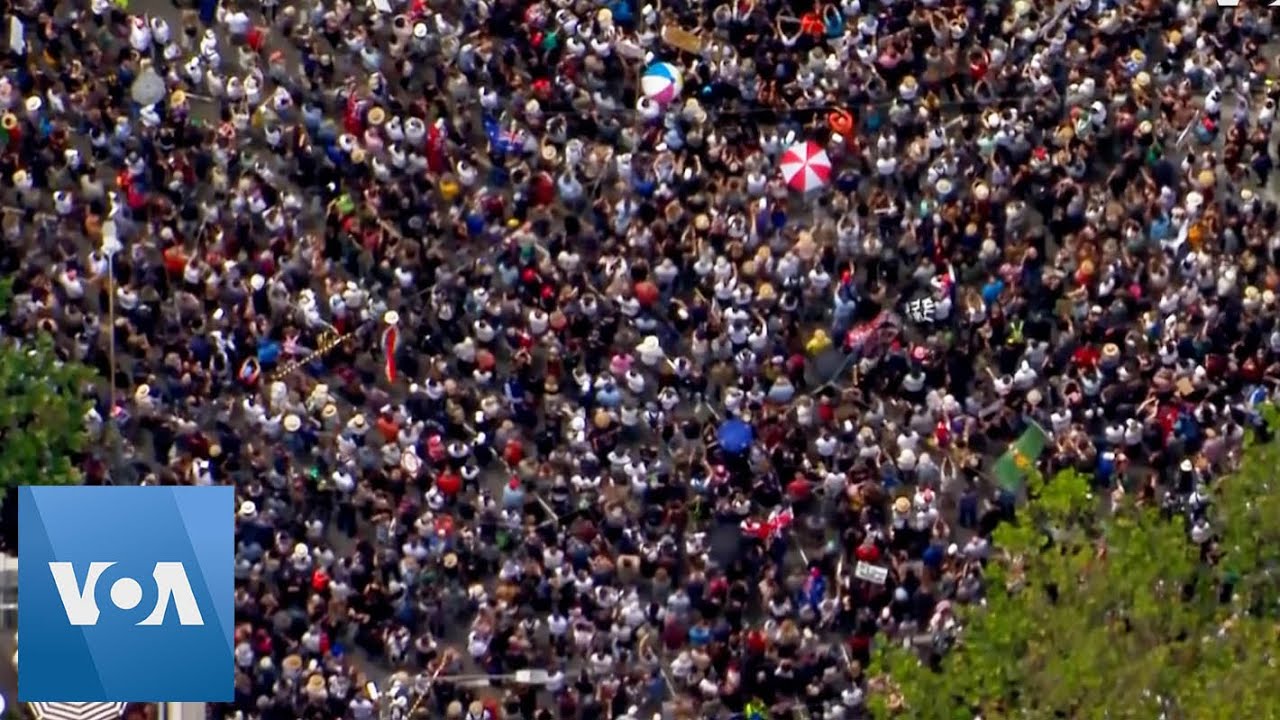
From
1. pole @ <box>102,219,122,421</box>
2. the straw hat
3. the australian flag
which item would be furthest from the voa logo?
the australian flag

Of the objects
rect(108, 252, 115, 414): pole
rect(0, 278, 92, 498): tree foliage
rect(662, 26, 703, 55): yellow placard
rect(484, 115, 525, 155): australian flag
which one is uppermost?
rect(662, 26, 703, 55): yellow placard

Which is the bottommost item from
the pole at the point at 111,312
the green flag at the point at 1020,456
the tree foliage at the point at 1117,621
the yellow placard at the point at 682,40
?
the tree foliage at the point at 1117,621

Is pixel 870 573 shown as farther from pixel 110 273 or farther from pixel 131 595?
pixel 110 273

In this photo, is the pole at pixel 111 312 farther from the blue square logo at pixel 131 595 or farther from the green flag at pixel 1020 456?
the green flag at pixel 1020 456

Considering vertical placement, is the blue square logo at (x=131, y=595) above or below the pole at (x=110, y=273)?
below

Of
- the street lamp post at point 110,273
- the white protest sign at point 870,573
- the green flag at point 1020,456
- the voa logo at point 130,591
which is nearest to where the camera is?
the voa logo at point 130,591

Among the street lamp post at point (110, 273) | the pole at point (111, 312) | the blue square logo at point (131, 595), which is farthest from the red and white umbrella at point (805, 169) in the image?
the blue square logo at point (131, 595)

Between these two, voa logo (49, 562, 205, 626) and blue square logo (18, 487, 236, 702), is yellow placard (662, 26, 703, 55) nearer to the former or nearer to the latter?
blue square logo (18, 487, 236, 702)
